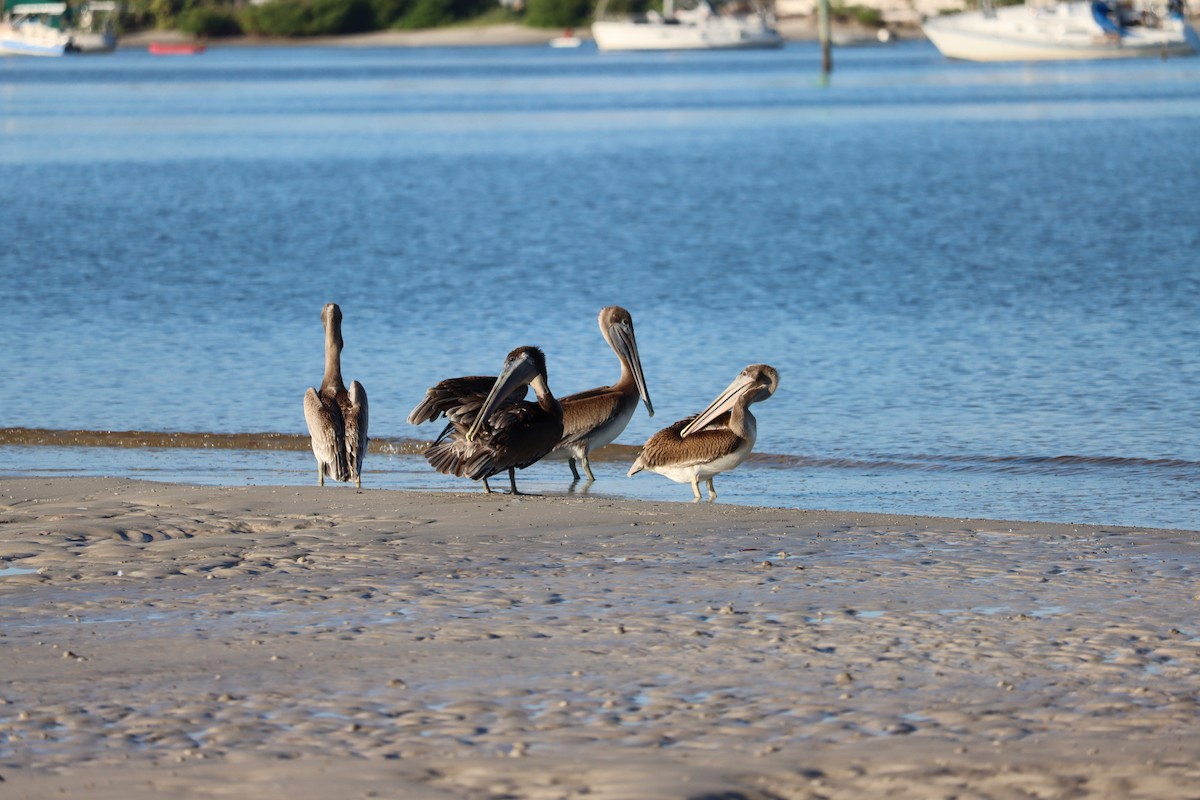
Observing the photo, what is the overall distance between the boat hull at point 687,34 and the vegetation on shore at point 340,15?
38.1 ft

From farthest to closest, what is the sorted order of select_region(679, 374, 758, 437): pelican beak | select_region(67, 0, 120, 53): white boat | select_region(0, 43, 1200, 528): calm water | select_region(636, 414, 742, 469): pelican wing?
select_region(67, 0, 120, 53): white boat → select_region(0, 43, 1200, 528): calm water → select_region(679, 374, 758, 437): pelican beak → select_region(636, 414, 742, 469): pelican wing

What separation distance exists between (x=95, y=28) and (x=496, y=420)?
489 feet

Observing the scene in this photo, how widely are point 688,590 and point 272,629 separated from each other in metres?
1.63

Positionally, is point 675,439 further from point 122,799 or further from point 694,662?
point 122,799

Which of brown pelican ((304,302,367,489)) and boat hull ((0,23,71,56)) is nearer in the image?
brown pelican ((304,302,367,489))

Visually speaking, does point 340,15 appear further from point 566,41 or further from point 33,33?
point 33,33

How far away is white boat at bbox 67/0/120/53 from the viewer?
141125mm

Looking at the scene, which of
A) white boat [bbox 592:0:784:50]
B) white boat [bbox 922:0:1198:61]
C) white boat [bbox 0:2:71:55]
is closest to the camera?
white boat [bbox 922:0:1198:61]

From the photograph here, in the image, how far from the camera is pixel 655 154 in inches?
1816

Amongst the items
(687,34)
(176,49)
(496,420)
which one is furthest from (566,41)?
(496,420)

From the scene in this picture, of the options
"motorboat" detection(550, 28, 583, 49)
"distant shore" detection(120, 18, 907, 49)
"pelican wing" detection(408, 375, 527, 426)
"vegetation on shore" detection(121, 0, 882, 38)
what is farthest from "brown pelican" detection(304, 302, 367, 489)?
"distant shore" detection(120, 18, 907, 49)

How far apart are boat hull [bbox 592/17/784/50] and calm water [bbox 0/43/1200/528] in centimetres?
6770

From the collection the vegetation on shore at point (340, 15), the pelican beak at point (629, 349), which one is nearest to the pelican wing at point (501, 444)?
the pelican beak at point (629, 349)

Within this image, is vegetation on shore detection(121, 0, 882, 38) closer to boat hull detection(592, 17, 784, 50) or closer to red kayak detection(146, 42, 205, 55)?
red kayak detection(146, 42, 205, 55)
